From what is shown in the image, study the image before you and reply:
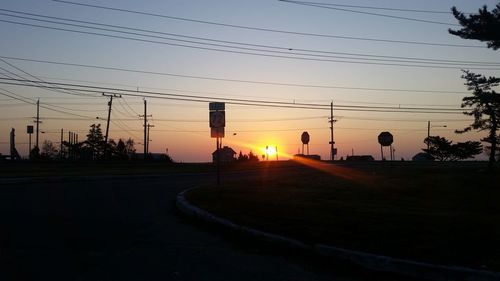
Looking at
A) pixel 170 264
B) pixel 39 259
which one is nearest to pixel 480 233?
pixel 170 264

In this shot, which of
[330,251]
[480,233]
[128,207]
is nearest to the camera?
[330,251]

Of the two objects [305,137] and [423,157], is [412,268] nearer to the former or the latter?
[305,137]

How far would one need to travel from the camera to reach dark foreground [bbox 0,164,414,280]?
851 centimetres

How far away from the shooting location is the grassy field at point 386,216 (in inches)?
376

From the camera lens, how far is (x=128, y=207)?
54.7ft

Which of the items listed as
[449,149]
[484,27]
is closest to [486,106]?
[484,27]

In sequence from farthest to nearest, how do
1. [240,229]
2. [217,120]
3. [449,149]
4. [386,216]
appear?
[449,149] → [217,120] → [386,216] → [240,229]

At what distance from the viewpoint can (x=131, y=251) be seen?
33.0 ft

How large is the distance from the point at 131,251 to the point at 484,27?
18.8 meters

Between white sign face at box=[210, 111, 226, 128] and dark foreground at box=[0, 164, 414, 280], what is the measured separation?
16.7 ft

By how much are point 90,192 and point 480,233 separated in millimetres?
14280

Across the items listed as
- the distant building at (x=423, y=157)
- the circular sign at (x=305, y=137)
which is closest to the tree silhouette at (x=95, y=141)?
the distant building at (x=423, y=157)

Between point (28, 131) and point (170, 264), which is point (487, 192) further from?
point (28, 131)

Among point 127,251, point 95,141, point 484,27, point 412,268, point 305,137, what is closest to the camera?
point 412,268
